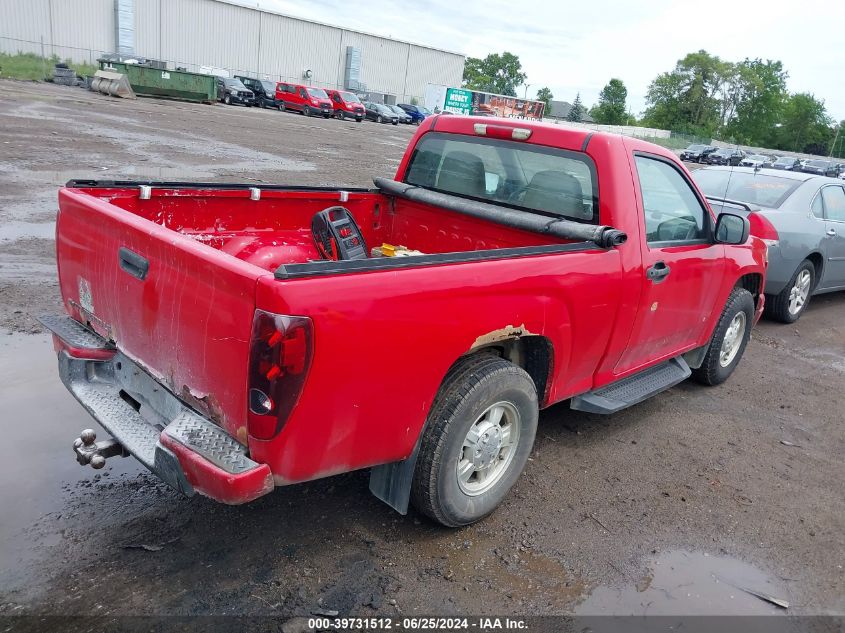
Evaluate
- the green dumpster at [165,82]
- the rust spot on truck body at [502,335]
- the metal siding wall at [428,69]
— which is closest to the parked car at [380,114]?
the green dumpster at [165,82]

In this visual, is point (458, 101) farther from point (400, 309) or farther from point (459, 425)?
point (400, 309)

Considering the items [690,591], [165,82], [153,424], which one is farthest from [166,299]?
[165,82]

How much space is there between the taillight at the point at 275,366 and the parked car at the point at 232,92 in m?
44.3

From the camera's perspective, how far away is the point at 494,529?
3.61 meters

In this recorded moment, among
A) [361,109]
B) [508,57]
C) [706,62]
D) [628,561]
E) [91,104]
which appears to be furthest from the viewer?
[508,57]

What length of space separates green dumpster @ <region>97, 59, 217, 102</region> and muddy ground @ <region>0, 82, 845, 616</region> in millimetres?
35597

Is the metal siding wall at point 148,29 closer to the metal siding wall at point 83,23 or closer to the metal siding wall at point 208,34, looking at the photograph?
the metal siding wall at point 208,34

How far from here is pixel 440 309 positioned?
2910 millimetres

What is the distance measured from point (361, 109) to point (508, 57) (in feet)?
324

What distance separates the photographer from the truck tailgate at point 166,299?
2588 mm

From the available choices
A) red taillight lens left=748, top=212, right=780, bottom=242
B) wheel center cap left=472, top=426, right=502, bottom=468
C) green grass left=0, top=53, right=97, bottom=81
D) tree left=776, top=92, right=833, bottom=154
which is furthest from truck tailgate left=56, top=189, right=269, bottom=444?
tree left=776, top=92, right=833, bottom=154

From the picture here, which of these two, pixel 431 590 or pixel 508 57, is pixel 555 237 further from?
pixel 508 57

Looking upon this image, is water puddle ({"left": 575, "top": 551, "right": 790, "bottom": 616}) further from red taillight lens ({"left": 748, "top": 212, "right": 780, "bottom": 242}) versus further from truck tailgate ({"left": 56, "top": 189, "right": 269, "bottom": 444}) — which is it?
red taillight lens ({"left": 748, "top": 212, "right": 780, "bottom": 242})

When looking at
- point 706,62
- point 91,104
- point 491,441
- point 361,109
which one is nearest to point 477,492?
point 491,441
